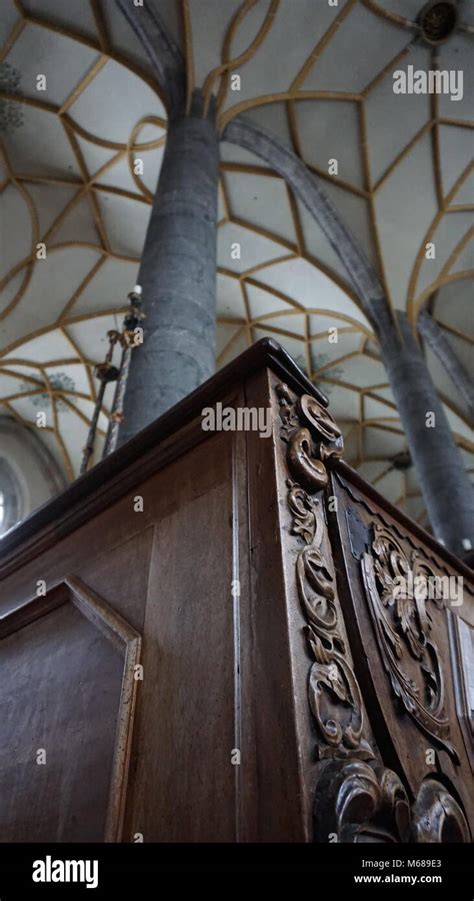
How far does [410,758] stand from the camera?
38.6 inches

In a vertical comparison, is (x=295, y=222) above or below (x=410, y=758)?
above

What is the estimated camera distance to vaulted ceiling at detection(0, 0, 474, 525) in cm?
812

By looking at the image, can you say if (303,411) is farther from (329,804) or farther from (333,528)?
(329,804)

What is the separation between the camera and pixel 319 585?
1.00 metres

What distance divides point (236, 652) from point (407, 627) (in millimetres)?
491

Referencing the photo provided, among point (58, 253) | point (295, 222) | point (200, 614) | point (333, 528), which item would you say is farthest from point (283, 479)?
point (58, 253)

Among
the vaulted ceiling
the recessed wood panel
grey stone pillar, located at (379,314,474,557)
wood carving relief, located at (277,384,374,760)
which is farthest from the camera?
the vaulted ceiling

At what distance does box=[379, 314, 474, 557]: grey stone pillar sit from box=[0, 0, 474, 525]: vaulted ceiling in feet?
4.72

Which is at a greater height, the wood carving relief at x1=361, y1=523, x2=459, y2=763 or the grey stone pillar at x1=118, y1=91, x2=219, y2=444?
the grey stone pillar at x1=118, y1=91, x2=219, y2=444

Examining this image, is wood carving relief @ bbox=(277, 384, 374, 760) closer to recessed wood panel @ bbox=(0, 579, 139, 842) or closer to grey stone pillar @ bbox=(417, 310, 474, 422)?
recessed wood panel @ bbox=(0, 579, 139, 842)

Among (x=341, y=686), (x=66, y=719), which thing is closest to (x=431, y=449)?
(x=66, y=719)

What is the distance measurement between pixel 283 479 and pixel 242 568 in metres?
0.18

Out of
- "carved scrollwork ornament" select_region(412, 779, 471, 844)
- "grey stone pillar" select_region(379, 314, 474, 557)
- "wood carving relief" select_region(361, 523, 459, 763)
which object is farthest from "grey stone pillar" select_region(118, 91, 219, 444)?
"grey stone pillar" select_region(379, 314, 474, 557)

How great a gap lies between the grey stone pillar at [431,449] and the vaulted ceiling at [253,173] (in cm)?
144
